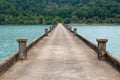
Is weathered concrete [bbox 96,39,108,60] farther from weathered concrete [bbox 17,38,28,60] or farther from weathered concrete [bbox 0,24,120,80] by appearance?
weathered concrete [bbox 17,38,28,60]

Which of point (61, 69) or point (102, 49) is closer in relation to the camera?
point (61, 69)

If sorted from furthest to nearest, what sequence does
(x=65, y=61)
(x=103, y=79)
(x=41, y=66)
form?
(x=65, y=61) → (x=41, y=66) → (x=103, y=79)

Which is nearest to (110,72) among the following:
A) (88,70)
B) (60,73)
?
(88,70)

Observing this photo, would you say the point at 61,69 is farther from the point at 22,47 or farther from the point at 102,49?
the point at 22,47

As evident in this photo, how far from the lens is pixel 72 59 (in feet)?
66.4

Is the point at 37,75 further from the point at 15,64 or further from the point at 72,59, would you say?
Answer: the point at 72,59

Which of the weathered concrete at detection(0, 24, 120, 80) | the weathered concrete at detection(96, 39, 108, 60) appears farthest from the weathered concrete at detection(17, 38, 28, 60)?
the weathered concrete at detection(96, 39, 108, 60)

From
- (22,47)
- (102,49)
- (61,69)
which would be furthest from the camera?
(22,47)

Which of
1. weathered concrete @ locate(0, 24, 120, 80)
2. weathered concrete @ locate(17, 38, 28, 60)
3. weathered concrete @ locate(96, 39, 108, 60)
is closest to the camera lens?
weathered concrete @ locate(0, 24, 120, 80)

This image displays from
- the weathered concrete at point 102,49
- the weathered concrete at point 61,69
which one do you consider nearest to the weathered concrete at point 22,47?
the weathered concrete at point 61,69

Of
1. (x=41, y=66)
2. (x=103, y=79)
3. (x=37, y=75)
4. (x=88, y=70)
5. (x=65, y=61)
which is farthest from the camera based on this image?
(x=65, y=61)

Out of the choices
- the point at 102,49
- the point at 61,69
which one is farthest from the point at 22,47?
the point at 102,49

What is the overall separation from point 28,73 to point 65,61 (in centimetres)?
438

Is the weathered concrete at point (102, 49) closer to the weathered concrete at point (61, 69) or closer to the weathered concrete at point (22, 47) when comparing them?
the weathered concrete at point (61, 69)
